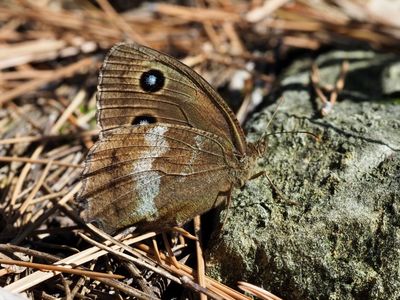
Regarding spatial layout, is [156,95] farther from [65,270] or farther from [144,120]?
[65,270]

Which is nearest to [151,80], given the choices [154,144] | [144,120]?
[144,120]

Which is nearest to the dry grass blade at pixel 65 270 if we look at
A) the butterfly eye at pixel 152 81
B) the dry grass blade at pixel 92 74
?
the dry grass blade at pixel 92 74

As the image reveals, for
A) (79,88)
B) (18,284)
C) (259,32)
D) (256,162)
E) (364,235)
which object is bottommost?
(18,284)

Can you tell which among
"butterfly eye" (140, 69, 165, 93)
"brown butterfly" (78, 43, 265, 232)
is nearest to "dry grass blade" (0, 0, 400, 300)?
"brown butterfly" (78, 43, 265, 232)

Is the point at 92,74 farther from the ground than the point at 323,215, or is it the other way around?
the point at 92,74

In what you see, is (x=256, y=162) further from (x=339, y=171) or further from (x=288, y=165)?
(x=339, y=171)

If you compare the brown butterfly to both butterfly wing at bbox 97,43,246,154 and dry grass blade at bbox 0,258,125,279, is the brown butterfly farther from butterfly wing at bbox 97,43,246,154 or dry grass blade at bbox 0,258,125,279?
dry grass blade at bbox 0,258,125,279

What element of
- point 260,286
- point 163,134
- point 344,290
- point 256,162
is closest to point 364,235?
point 344,290
